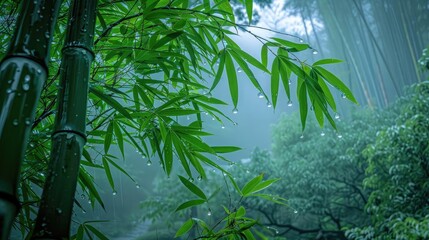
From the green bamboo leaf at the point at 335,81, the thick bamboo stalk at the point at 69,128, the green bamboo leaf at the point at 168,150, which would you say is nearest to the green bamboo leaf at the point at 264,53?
the green bamboo leaf at the point at 335,81

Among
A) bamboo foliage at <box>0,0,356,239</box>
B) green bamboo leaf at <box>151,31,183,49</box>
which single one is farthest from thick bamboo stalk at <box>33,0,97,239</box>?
green bamboo leaf at <box>151,31,183,49</box>

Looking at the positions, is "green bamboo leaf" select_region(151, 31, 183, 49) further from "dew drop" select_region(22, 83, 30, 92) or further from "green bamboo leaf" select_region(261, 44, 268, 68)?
"dew drop" select_region(22, 83, 30, 92)

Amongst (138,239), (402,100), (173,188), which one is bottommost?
(138,239)

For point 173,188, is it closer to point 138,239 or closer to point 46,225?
point 138,239

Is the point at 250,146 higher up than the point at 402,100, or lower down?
higher up

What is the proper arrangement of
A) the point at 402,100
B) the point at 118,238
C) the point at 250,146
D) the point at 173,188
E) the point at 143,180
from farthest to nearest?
the point at 250,146
the point at 143,180
the point at 118,238
the point at 173,188
the point at 402,100

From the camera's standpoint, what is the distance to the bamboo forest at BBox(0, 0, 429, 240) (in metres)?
0.37

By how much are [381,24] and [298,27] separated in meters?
2.76

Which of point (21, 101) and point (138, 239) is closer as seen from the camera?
point (21, 101)

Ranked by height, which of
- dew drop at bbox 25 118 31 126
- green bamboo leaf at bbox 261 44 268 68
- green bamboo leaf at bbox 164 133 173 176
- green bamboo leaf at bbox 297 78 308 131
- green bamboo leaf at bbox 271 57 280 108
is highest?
green bamboo leaf at bbox 261 44 268 68

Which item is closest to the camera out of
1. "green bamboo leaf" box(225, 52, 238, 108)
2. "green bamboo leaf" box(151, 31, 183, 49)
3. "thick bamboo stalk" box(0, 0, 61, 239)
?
"thick bamboo stalk" box(0, 0, 61, 239)

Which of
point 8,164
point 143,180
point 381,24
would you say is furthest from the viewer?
point 143,180

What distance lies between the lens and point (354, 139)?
5418mm

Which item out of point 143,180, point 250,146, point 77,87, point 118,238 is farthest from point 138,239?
point 250,146
